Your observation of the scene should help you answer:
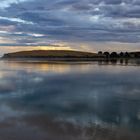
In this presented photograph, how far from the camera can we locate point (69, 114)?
15.5 meters

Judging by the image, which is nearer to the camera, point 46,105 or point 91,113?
point 91,113

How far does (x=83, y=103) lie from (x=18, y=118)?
188 inches

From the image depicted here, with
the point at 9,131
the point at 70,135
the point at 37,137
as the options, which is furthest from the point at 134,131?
the point at 9,131

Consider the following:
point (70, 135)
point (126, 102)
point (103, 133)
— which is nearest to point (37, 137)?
point (70, 135)

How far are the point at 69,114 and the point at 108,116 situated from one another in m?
1.72

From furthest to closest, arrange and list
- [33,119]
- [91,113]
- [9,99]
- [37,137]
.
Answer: [9,99] < [91,113] < [33,119] < [37,137]

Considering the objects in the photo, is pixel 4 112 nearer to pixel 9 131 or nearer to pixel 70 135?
pixel 9 131

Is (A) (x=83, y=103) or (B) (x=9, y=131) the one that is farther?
(A) (x=83, y=103)

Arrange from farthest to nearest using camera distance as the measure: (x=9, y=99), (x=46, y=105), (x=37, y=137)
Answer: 1. (x=9, y=99)
2. (x=46, y=105)
3. (x=37, y=137)

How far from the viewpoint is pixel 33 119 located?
14664 millimetres

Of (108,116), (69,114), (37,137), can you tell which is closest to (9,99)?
(69,114)

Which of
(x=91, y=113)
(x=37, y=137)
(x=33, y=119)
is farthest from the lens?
(x=91, y=113)

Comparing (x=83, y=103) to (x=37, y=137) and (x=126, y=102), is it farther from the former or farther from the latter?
(x=37, y=137)

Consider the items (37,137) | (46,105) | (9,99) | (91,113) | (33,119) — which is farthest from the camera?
(9,99)
